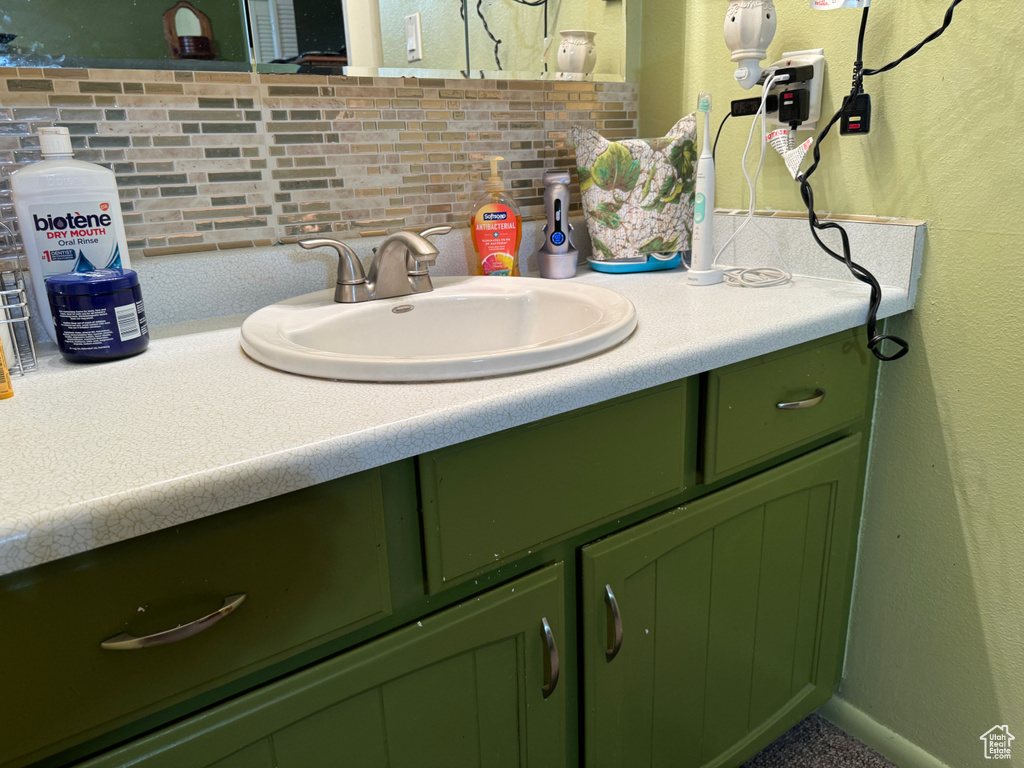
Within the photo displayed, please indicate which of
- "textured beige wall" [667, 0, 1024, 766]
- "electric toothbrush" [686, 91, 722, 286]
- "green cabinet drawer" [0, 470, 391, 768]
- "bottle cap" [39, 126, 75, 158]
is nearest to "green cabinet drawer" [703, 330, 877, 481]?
"textured beige wall" [667, 0, 1024, 766]

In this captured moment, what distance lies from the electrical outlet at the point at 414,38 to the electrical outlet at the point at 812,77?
560 millimetres

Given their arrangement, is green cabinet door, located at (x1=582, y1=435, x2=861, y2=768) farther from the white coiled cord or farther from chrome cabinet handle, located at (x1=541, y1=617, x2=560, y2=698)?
the white coiled cord

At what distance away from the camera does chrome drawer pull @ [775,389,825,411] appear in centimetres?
96

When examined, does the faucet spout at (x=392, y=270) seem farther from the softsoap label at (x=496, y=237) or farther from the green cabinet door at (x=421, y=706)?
the green cabinet door at (x=421, y=706)

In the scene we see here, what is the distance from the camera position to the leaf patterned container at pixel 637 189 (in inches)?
48.1

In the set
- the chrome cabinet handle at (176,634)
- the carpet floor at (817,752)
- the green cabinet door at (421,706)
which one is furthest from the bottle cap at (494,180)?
the carpet floor at (817,752)

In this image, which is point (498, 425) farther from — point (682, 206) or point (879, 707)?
point (879, 707)

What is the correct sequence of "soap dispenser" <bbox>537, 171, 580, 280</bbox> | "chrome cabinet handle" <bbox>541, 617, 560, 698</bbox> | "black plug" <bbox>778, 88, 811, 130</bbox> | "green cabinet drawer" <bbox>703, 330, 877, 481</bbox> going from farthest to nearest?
"soap dispenser" <bbox>537, 171, 580, 280</bbox>, "black plug" <bbox>778, 88, 811, 130</bbox>, "green cabinet drawer" <bbox>703, 330, 877, 481</bbox>, "chrome cabinet handle" <bbox>541, 617, 560, 698</bbox>

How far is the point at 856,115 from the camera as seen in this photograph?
1.07 m

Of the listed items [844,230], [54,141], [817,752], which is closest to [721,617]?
[817,752]

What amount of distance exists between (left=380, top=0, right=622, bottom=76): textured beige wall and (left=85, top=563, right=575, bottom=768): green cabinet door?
0.84 meters

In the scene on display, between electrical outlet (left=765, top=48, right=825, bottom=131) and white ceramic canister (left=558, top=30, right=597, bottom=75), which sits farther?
white ceramic canister (left=558, top=30, right=597, bottom=75)

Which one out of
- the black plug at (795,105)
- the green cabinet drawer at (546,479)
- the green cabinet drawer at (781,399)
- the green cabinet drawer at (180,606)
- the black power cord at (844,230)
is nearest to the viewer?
the green cabinet drawer at (180,606)

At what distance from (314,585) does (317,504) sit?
0.24ft
